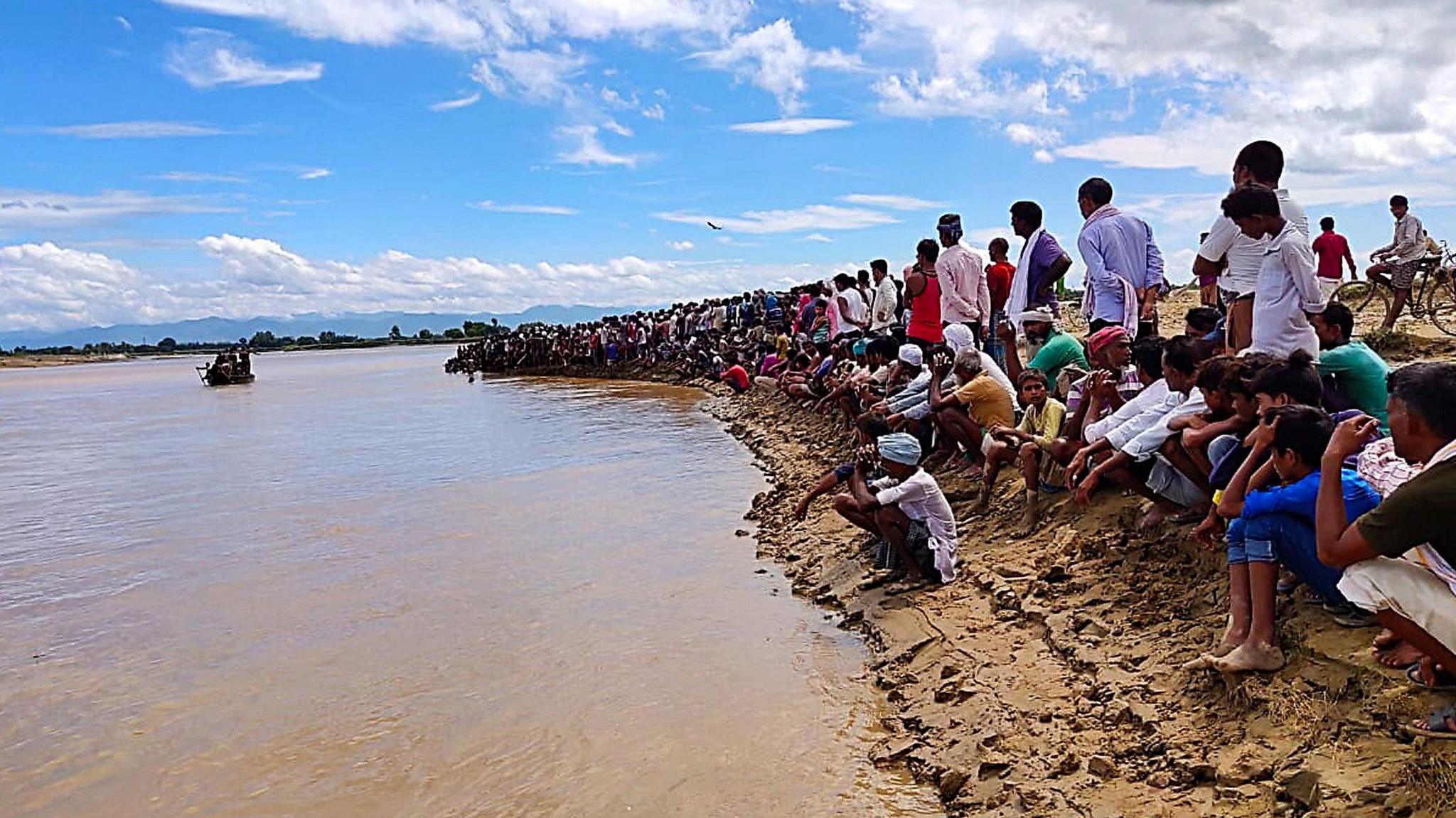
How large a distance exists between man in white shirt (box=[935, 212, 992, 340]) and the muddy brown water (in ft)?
8.84

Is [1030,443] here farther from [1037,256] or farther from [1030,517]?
[1037,256]

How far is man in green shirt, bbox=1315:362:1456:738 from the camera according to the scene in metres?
3.01

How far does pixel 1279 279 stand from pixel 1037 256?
2.95 m

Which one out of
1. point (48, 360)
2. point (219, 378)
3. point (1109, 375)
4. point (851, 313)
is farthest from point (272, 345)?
point (1109, 375)

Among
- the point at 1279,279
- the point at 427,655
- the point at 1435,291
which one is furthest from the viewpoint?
the point at 1435,291

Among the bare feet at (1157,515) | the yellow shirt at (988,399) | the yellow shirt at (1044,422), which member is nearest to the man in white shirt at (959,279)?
the yellow shirt at (988,399)

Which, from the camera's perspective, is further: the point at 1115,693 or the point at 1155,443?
the point at 1155,443

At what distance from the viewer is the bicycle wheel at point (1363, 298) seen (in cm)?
1293

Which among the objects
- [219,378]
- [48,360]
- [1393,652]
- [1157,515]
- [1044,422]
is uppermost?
[48,360]

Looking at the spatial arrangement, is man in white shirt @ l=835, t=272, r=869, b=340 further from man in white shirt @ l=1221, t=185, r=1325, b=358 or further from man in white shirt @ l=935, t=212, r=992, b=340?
man in white shirt @ l=1221, t=185, r=1325, b=358

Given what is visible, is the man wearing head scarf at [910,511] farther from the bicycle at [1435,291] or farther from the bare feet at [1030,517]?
the bicycle at [1435,291]

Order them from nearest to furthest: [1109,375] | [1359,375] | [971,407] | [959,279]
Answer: [1359,375], [1109,375], [971,407], [959,279]

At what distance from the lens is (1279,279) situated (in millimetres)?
5168

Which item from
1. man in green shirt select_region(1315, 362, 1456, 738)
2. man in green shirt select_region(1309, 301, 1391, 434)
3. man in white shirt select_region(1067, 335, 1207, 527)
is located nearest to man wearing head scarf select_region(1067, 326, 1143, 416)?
man in white shirt select_region(1067, 335, 1207, 527)
